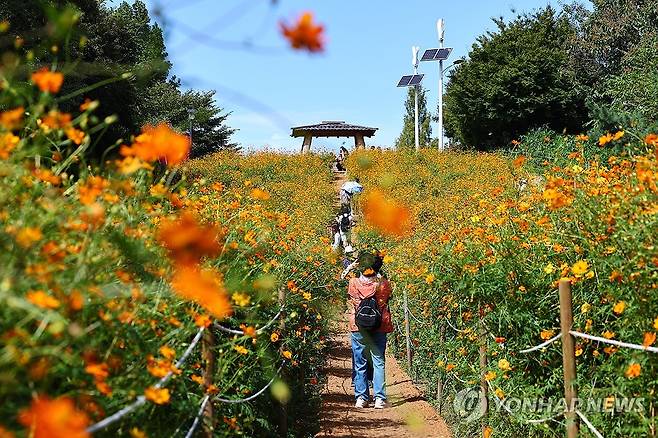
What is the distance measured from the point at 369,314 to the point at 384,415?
895mm

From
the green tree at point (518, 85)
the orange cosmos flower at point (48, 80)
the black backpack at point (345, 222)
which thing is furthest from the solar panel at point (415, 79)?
the orange cosmos flower at point (48, 80)

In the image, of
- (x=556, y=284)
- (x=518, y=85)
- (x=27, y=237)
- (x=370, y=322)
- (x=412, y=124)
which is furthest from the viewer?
(x=412, y=124)

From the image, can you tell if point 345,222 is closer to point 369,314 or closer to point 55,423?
point 369,314

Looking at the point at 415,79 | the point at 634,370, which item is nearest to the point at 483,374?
the point at 634,370

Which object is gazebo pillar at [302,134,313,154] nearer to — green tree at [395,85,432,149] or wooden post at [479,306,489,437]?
green tree at [395,85,432,149]

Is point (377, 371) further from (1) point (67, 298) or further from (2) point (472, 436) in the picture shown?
(1) point (67, 298)

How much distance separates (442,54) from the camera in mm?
24922

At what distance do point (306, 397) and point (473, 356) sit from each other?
5.73ft

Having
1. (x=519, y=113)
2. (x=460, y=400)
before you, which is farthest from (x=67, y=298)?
(x=519, y=113)

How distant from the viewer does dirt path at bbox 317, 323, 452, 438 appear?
19.3 ft

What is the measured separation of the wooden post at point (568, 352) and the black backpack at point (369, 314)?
2.92 metres

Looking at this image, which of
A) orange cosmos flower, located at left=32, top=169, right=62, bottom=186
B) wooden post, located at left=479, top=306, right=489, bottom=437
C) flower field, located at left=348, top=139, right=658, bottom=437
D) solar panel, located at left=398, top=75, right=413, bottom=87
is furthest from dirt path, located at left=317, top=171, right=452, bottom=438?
solar panel, located at left=398, top=75, right=413, bottom=87

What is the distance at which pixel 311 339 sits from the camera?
675 centimetres

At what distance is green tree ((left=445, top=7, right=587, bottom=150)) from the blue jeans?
2047cm
